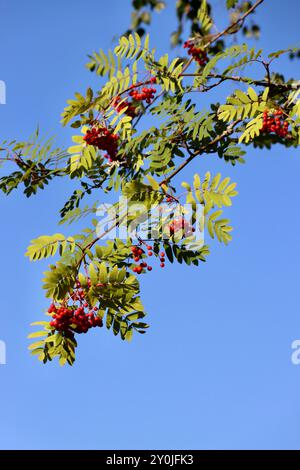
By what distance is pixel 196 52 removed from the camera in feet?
17.5

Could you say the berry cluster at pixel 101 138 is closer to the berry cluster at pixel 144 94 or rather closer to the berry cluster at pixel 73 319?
the berry cluster at pixel 144 94

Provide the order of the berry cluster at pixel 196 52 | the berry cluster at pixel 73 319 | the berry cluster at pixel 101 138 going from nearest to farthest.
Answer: the berry cluster at pixel 73 319, the berry cluster at pixel 101 138, the berry cluster at pixel 196 52

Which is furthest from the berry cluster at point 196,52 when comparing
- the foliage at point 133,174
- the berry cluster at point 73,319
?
the berry cluster at point 73,319

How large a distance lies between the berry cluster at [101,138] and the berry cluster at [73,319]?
1.14 meters

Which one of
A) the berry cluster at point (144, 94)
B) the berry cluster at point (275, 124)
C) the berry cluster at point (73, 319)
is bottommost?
the berry cluster at point (73, 319)

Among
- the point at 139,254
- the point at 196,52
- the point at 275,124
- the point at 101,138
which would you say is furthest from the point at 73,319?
the point at 196,52

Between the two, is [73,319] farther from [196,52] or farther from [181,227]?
[196,52]

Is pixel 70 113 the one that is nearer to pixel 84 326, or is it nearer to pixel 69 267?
pixel 69 267

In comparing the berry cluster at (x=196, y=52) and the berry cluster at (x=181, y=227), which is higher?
the berry cluster at (x=196, y=52)

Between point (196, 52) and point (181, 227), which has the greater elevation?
point (196, 52)

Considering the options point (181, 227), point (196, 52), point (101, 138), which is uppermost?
point (196, 52)

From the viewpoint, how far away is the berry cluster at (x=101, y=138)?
3945 millimetres

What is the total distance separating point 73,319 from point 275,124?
181cm

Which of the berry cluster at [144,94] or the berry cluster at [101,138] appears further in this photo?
the berry cluster at [144,94]
